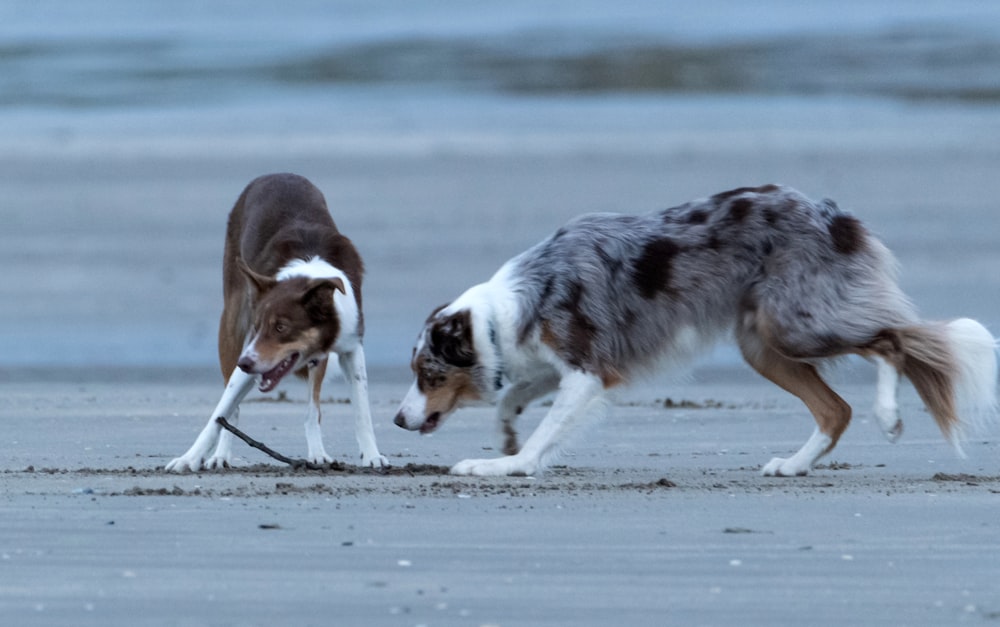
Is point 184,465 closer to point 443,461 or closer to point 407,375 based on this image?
point 443,461

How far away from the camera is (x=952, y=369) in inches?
348

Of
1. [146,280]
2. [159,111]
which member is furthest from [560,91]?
[146,280]

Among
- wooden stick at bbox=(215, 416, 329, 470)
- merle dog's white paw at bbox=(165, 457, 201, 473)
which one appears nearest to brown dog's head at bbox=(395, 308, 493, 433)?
wooden stick at bbox=(215, 416, 329, 470)

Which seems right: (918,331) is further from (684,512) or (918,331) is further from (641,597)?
(641,597)

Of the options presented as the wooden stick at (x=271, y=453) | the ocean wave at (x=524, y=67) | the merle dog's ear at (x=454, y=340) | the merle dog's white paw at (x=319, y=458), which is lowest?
the merle dog's white paw at (x=319, y=458)

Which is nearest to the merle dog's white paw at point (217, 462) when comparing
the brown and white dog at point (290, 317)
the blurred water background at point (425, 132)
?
the brown and white dog at point (290, 317)

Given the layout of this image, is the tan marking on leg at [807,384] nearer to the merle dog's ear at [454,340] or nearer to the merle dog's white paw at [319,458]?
the merle dog's ear at [454,340]

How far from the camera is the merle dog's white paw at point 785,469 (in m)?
8.72

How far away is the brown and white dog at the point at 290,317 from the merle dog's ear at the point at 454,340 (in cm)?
39

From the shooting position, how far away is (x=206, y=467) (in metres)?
8.82

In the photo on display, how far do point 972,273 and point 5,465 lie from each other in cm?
1073

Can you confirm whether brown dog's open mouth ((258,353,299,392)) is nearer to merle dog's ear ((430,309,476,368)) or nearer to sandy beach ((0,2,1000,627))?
sandy beach ((0,2,1000,627))

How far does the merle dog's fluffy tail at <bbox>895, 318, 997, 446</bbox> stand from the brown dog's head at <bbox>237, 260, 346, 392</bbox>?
8.70 ft

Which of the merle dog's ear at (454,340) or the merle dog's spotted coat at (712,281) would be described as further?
the merle dog's ear at (454,340)
